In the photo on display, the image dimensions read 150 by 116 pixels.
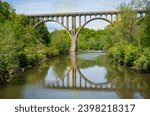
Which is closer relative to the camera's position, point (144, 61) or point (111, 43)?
point (144, 61)

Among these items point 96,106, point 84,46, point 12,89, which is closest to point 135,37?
point 12,89

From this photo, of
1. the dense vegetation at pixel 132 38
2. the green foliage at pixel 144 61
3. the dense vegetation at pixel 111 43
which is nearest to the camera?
the dense vegetation at pixel 111 43

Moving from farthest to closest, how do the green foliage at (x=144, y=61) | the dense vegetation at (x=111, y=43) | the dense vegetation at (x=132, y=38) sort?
the dense vegetation at (x=132, y=38) < the green foliage at (x=144, y=61) < the dense vegetation at (x=111, y=43)

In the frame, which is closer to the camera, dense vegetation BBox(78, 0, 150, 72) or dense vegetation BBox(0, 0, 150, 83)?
dense vegetation BBox(0, 0, 150, 83)

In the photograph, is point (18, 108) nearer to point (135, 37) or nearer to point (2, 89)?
point (2, 89)

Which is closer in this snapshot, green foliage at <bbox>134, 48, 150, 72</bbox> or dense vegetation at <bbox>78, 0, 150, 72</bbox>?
green foliage at <bbox>134, 48, 150, 72</bbox>

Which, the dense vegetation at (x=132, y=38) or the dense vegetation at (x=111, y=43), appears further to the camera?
the dense vegetation at (x=132, y=38)

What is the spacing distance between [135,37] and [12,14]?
1445cm

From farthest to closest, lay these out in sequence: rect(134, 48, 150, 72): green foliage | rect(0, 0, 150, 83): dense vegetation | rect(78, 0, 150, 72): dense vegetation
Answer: rect(78, 0, 150, 72): dense vegetation → rect(134, 48, 150, 72): green foliage → rect(0, 0, 150, 83): dense vegetation

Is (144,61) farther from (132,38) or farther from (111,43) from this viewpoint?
(111,43)

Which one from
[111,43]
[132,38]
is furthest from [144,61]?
[111,43]

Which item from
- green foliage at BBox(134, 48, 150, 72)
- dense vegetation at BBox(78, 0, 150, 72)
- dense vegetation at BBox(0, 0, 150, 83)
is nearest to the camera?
dense vegetation at BBox(0, 0, 150, 83)

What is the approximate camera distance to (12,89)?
62.3 ft

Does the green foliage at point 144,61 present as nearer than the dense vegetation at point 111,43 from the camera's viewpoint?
No
